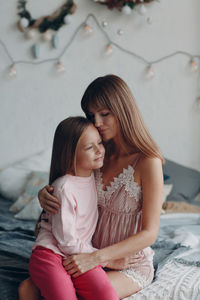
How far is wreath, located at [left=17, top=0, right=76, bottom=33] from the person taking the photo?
2.89 m

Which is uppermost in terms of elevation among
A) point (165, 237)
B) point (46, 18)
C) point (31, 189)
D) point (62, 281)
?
point (46, 18)

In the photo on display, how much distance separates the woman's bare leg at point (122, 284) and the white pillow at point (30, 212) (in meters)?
0.99

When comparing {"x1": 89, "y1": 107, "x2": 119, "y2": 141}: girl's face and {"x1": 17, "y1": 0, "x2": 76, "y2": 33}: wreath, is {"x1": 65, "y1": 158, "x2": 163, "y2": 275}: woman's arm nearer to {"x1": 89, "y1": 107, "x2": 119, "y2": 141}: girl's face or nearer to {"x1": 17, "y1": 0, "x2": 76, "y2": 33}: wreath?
{"x1": 89, "y1": 107, "x2": 119, "y2": 141}: girl's face

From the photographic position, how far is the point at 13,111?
10.0 ft

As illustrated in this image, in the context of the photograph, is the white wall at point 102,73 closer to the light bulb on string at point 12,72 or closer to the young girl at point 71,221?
the light bulb on string at point 12,72

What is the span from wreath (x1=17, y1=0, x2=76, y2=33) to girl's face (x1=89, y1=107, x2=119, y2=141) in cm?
163

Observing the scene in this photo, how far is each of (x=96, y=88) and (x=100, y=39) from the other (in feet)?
5.36

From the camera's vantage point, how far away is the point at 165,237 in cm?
205

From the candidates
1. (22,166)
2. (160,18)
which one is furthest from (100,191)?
(160,18)

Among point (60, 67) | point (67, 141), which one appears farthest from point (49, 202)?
point (60, 67)

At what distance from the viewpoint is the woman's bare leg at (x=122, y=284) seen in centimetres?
140

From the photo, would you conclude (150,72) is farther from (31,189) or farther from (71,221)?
(71,221)

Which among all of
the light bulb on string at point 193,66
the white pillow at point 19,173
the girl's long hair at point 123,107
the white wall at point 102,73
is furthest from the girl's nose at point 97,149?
the light bulb on string at point 193,66

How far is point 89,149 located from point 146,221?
0.34 meters
